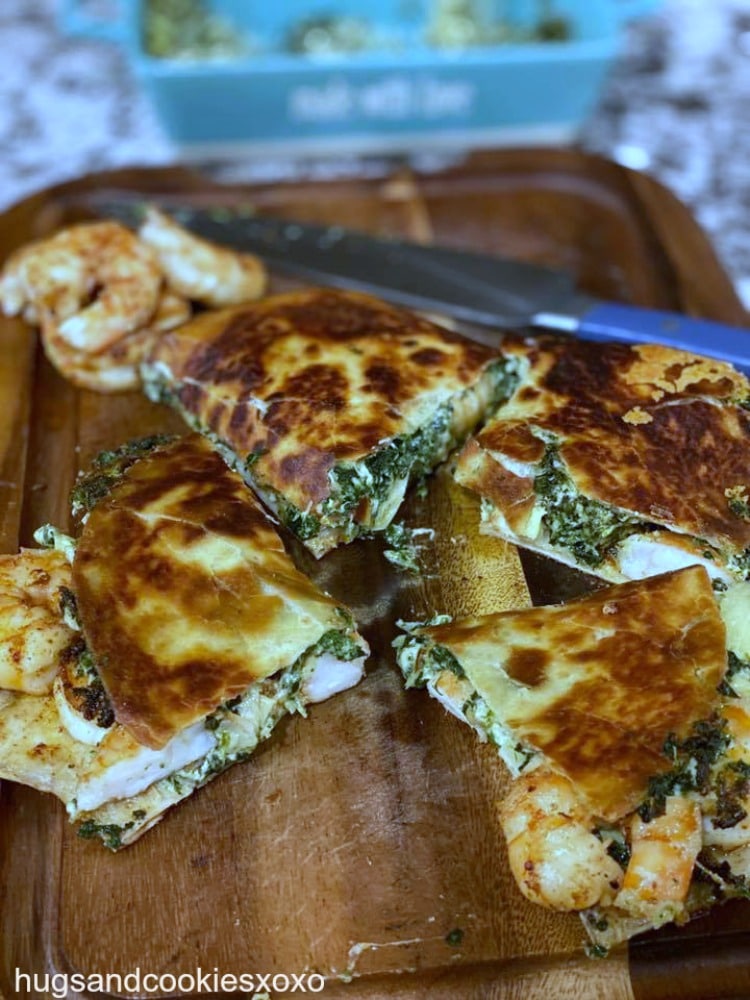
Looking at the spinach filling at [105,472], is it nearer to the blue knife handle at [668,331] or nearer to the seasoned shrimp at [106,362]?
the seasoned shrimp at [106,362]

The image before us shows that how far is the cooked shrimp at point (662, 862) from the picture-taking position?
2.35 meters

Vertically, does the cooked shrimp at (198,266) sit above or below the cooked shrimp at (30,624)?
above

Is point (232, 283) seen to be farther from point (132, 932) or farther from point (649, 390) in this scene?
point (132, 932)

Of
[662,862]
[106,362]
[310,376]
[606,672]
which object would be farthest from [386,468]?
[662,862]

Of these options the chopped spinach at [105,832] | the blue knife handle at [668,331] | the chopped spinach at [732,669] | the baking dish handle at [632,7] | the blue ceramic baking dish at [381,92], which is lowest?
the chopped spinach at [105,832]

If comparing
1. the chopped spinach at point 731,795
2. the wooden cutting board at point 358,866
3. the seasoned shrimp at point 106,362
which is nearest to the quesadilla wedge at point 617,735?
the chopped spinach at point 731,795

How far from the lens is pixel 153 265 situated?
12.5 ft

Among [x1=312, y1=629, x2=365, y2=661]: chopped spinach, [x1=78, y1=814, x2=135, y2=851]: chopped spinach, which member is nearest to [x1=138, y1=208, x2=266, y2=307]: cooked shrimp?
[x1=312, y1=629, x2=365, y2=661]: chopped spinach

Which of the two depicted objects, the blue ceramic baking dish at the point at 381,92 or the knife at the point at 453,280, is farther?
the blue ceramic baking dish at the point at 381,92

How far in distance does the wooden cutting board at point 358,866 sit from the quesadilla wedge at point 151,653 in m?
0.10

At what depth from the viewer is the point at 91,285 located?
378 cm

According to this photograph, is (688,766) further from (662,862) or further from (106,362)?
(106,362)

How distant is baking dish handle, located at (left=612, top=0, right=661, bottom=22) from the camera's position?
491cm

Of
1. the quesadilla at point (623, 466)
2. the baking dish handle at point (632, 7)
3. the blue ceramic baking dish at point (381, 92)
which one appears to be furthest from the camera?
the baking dish handle at point (632, 7)
